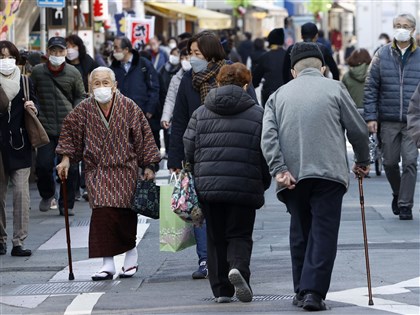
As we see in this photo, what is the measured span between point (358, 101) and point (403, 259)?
32.1 ft

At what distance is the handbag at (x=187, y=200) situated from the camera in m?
10.2

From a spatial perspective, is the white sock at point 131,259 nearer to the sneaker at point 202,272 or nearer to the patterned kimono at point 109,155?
the patterned kimono at point 109,155

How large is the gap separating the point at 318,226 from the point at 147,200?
224cm

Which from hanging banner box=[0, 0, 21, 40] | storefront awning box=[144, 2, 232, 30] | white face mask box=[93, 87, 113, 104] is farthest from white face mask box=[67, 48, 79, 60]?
storefront awning box=[144, 2, 232, 30]

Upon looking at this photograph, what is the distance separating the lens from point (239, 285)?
388 inches

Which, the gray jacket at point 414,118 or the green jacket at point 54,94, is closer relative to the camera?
the gray jacket at point 414,118

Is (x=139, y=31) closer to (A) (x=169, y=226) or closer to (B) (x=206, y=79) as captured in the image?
(B) (x=206, y=79)

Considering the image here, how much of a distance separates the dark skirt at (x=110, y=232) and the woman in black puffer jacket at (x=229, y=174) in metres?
1.52

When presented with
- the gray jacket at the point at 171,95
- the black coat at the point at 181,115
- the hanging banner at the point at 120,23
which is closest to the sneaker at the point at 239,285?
the black coat at the point at 181,115

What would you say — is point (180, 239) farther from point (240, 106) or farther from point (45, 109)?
point (45, 109)

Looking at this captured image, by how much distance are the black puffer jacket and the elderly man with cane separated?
1.15 ft

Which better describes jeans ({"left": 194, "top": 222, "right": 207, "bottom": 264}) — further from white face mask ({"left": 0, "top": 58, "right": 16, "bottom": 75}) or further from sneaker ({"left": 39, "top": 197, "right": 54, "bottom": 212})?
sneaker ({"left": 39, "top": 197, "right": 54, "bottom": 212})

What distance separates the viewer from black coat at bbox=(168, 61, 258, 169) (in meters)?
11.2

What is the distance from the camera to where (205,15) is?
49.5 m
